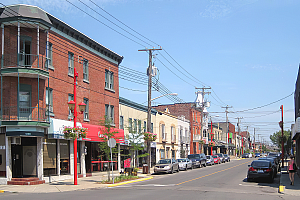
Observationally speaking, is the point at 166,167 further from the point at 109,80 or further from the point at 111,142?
the point at 111,142

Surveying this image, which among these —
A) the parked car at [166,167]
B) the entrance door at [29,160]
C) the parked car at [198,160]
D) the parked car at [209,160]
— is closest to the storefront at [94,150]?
the parked car at [166,167]

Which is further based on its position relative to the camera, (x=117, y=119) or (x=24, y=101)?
(x=117, y=119)

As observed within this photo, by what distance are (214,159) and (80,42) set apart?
3302 cm

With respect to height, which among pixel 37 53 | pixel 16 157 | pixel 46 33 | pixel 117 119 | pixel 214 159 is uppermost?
pixel 46 33

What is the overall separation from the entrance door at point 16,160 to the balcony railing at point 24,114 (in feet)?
6.57

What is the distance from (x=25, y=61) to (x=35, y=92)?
2.26 meters

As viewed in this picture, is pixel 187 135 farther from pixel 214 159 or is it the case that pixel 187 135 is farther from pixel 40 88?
pixel 40 88

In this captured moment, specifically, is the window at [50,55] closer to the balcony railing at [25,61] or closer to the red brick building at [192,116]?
the balcony railing at [25,61]

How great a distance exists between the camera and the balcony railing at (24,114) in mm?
22922

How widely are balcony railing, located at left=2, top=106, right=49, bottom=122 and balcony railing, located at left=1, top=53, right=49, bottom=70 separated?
286 cm

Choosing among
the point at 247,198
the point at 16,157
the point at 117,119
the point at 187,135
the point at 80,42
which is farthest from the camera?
the point at 187,135

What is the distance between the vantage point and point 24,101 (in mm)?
23672

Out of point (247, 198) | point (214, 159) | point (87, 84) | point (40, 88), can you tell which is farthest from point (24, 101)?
point (214, 159)

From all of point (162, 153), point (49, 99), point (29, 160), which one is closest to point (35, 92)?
point (49, 99)
